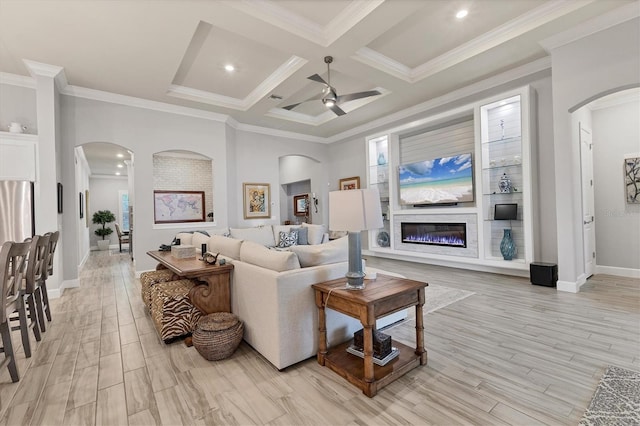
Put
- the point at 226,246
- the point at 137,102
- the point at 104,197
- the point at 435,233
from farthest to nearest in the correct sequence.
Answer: the point at 104,197, the point at 435,233, the point at 137,102, the point at 226,246

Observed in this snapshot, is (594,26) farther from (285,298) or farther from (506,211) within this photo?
(285,298)

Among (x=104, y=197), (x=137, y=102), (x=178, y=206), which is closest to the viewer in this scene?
(x=137, y=102)

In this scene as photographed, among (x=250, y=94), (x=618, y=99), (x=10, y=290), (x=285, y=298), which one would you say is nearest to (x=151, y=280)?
(x=10, y=290)

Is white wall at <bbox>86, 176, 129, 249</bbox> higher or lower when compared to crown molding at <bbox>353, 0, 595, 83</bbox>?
lower

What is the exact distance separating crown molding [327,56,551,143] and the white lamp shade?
4.26m

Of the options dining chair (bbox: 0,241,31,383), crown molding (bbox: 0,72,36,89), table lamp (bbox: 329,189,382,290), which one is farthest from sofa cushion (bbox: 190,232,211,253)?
crown molding (bbox: 0,72,36,89)

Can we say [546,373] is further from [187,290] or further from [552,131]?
[552,131]

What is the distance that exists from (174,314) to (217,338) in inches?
27.3

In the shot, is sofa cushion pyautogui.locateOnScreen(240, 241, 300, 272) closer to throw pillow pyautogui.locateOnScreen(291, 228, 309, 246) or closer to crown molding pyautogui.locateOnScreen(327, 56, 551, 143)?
throw pillow pyautogui.locateOnScreen(291, 228, 309, 246)

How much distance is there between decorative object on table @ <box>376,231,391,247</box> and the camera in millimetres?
7097

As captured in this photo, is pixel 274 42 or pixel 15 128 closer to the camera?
pixel 274 42

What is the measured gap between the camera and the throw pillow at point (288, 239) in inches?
241

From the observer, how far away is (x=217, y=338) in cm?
238

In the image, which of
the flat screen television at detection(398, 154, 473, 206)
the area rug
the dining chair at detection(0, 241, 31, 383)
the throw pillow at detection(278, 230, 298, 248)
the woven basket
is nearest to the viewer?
the area rug
